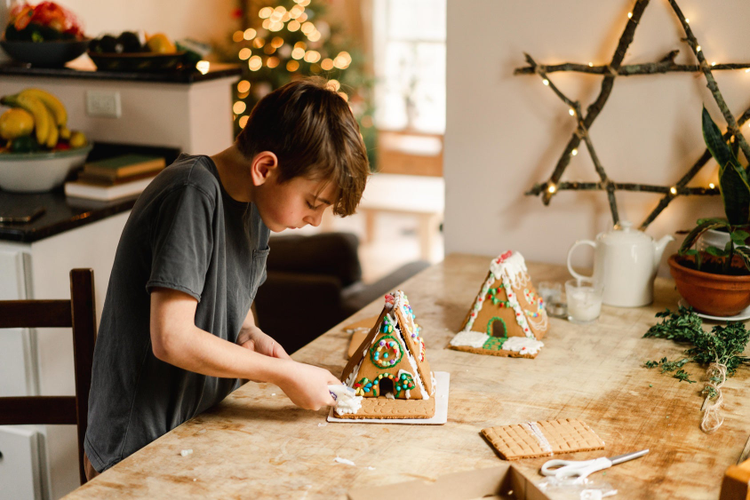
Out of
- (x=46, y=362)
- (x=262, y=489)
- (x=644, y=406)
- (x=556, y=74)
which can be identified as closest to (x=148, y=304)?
(x=262, y=489)

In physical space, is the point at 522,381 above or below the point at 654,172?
below

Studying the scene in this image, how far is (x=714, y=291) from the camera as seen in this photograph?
1.50m

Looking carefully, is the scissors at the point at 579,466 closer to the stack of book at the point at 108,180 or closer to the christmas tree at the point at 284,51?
the stack of book at the point at 108,180

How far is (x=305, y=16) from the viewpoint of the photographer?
211 inches

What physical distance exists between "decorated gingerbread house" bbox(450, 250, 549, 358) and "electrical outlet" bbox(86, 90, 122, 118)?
166 centimetres

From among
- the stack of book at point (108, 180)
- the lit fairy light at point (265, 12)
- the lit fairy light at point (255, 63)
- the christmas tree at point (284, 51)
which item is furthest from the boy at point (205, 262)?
the lit fairy light at point (265, 12)

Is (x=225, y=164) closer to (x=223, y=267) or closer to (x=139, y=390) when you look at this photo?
(x=223, y=267)

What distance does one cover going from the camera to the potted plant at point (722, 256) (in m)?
1.49

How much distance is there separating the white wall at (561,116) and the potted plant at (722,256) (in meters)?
0.11

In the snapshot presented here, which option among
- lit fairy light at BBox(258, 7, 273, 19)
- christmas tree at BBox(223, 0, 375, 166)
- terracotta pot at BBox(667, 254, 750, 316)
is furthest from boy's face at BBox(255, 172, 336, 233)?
lit fairy light at BBox(258, 7, 273, 19)

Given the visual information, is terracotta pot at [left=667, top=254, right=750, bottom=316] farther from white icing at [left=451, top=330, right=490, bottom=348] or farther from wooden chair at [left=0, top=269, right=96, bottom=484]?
wooden chair at [left=0, top=269, right=96, bottom=484]

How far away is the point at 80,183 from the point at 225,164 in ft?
4.18

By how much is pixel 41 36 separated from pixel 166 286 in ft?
6.12

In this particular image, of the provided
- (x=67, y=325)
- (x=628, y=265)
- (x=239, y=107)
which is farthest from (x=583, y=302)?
(x=239, y=107)
